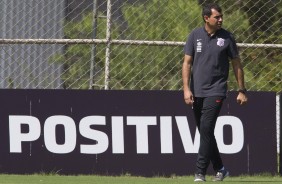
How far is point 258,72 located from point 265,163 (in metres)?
1.54

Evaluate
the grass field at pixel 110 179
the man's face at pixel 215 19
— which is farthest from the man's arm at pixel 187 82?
the grass field at pixel 110 179

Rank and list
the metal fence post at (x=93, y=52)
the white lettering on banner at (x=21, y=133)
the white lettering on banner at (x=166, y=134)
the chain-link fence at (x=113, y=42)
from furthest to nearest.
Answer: the chain-link fence at (x=113, y=42) < the metal fence post at (x=93, y=52) < the white lettering on banner at (x=166, y=134) < the white lettering on banner at (x=21, y=133)

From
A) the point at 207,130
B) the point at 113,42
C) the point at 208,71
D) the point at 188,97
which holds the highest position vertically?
the point at 113,42

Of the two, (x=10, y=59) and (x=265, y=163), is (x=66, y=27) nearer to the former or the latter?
(x=10, y=59)

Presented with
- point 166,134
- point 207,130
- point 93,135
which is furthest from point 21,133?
point 207,130

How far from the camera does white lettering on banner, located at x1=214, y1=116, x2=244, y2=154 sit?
13172 millimetres

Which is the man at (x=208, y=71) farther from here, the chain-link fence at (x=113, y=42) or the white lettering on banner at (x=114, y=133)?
the chain-link fence at (x=113, y=42)

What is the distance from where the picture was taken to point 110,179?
12.3 m

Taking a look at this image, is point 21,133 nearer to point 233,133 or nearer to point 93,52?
point 93,52


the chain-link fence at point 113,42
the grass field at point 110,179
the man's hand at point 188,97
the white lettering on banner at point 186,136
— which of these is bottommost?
the grass field at point 110,179

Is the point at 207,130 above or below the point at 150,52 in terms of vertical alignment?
below

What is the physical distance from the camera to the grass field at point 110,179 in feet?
38.2

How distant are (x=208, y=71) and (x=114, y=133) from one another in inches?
83.6

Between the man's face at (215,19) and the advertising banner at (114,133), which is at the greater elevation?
the man's face at (215,19)
